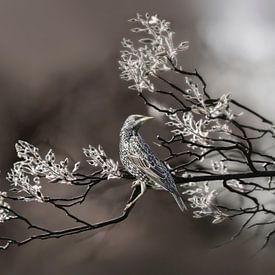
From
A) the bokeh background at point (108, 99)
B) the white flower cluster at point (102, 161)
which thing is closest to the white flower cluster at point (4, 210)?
the bokeh background at point (108, 99)

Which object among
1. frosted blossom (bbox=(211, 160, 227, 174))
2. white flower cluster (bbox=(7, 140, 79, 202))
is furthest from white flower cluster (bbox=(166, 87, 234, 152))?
white flower cluster (bbox=(7, 140, 79, 202))

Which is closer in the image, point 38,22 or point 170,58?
point 170,58

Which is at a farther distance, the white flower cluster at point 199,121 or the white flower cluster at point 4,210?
the white flower cluster at point 4,210

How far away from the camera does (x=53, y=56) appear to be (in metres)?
0.94

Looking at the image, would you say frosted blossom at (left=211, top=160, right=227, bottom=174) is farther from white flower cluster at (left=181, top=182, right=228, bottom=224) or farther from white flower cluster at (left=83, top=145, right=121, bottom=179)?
white flower cluster at (left=83, top=145, right=121, bottom=179)

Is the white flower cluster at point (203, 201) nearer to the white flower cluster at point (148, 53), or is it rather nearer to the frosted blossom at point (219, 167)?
the frosted blossom at point (219, 167)

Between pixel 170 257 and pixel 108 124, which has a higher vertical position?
pixel 108 124

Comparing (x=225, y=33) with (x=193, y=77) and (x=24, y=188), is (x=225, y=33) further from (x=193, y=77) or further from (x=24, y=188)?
(x=24, y=188)

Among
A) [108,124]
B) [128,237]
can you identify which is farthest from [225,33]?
[128,237]

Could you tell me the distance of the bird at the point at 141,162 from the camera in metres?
0.87

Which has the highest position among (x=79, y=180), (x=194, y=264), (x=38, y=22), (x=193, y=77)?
(x=38, y=22)

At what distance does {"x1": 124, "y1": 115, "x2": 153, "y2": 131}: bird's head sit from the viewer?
904mm

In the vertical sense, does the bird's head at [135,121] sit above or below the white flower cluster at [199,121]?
above

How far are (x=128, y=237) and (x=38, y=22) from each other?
15.4 inches
